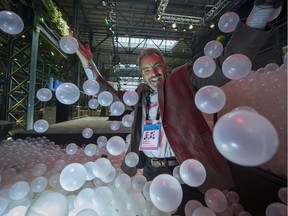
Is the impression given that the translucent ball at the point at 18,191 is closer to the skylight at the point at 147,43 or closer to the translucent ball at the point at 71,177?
the translucent ball at the point at 71,177

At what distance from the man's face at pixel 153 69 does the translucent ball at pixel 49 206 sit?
0.76 metres

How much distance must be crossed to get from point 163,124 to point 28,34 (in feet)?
13.7

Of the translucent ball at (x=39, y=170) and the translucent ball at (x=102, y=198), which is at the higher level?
the translucent ball at (x=102, y=198)

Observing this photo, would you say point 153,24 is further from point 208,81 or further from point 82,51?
point 208,81

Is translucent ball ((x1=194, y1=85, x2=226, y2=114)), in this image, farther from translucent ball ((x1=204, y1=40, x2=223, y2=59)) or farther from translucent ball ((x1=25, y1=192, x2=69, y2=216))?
translucent ball ((x1=25, y1=192, x2=69, y2=216))

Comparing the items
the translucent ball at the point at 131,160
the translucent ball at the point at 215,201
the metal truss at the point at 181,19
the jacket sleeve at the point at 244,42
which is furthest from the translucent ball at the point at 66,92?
the metal truss at the point at 181,19

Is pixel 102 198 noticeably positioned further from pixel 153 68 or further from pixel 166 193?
pixel 153 68

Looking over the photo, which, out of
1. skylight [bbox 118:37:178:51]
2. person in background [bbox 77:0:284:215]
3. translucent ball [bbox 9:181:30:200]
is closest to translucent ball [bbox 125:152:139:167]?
person in background [bbox 77:0:284:215]

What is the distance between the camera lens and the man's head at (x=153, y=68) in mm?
1159

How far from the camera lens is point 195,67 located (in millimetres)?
928

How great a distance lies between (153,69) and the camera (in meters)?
1.17

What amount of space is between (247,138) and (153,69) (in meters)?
0.87

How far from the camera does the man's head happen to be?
1.16 meters

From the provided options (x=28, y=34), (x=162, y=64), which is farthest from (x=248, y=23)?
(x=28, y=34)
